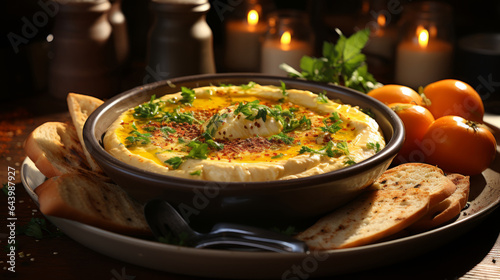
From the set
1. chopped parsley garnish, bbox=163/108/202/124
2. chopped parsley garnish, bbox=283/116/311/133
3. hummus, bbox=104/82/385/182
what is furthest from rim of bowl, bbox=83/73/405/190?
chopped parsley garnish, bbox=283/116/311/133

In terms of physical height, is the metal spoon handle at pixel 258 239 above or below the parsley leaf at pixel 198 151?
below

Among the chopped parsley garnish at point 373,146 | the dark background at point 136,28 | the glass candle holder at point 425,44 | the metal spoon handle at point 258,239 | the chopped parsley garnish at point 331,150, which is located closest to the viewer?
the metal spoon handle at point 258,239

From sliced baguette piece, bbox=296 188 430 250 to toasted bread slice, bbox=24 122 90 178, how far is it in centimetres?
138

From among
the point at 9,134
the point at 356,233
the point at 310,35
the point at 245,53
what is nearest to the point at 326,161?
the point at 356,233

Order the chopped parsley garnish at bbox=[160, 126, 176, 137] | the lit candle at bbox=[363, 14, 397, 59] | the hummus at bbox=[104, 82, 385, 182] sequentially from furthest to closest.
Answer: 1. the lit candle at bbox=[363, 14, 397, 59]
2. the chopped parsley garnish at bbox=[160, 126, 176, 137]
3. the hummus at bbox=[104, 82, 385, 182]

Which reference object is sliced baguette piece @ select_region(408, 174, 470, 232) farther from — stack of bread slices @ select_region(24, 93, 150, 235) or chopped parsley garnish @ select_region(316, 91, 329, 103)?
stack of bread slices @ select_region(24, 93, 150, 235)

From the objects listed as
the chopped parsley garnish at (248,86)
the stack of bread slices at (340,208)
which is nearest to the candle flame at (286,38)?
the chopped parsley garnish at (248,86)

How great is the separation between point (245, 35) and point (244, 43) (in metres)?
0.08

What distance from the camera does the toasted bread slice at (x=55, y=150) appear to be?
3.19m

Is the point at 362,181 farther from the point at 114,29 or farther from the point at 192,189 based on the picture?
the point at 114,29

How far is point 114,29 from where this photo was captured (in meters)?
5.46

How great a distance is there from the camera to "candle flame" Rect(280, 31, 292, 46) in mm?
5559

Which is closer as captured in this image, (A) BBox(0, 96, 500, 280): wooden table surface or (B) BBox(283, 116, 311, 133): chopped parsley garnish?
(A) BBox(0, 96, 500, 280): wooden table surface

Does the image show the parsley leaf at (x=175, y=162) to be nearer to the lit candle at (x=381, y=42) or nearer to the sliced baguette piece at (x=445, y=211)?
the sliced baguette piece at (x=445, y=211)
